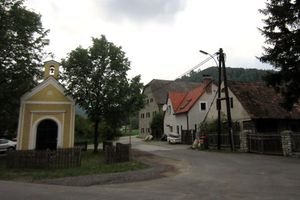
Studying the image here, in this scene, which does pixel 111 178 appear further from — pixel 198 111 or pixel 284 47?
pixel 198 111

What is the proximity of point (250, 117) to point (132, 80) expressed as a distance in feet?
38.3

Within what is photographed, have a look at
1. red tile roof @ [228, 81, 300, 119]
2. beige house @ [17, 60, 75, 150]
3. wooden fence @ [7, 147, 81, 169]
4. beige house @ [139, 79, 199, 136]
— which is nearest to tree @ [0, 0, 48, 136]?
beige house @ [17, 60, 75, 150]

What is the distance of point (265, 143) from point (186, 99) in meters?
22.4

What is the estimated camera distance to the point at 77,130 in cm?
4134

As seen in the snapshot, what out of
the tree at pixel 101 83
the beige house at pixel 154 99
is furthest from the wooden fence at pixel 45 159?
the beige house at pixel 154 99

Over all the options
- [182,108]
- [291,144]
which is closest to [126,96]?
[291,144]

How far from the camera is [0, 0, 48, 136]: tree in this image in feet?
67.8

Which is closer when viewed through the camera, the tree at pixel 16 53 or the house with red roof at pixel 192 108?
the tree at pixel 16 53

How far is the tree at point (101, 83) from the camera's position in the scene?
23.3 m

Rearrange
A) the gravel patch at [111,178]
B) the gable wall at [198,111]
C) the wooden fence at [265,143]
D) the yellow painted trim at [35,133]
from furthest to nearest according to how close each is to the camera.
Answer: the gable wall at [198,111], the yellow painted trim at [35,133], the wooden fence at [265,143], the gravel patch at [111,178]

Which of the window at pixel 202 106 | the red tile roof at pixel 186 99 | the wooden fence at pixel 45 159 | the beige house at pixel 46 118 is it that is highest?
the red tile roof at pixel 186 99

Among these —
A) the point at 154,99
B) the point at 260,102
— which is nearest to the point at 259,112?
the point at 260,102

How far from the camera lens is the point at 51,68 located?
83.1 feet

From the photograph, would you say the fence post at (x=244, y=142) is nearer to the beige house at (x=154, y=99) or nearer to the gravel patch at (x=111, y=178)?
the gravel patch at (x=111, y=178)
